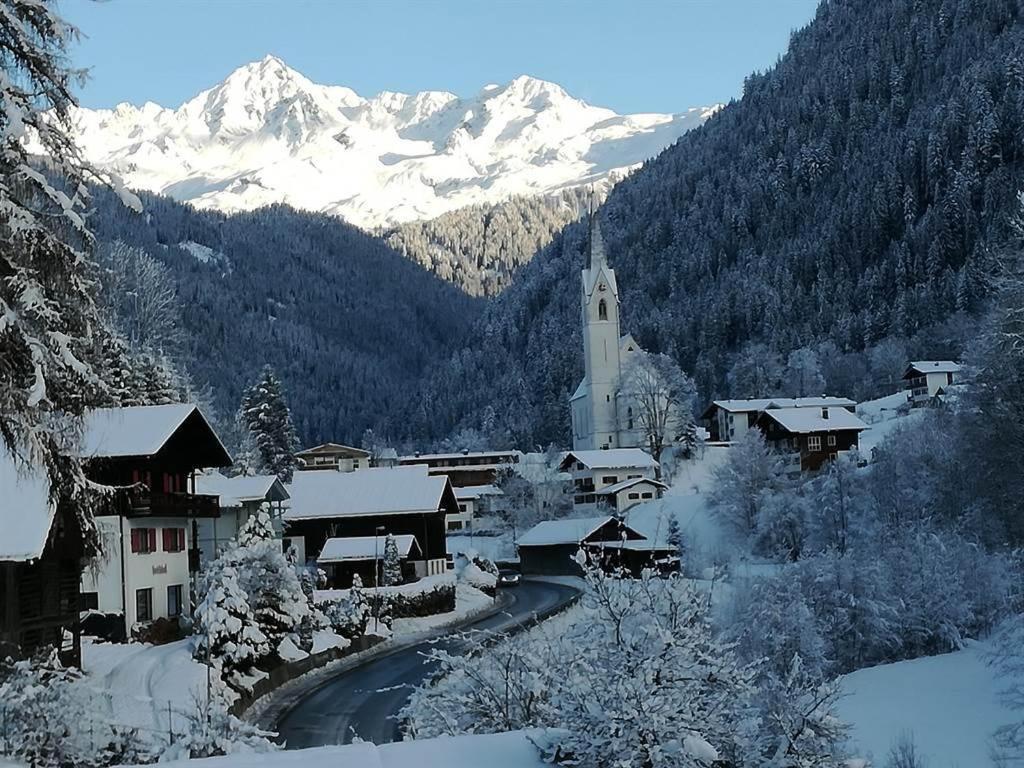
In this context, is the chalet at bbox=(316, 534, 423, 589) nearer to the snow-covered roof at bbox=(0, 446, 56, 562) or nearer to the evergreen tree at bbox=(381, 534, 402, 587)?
the evergreen tree at bbox=(381, 534, 402, 587)

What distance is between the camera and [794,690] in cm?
1300

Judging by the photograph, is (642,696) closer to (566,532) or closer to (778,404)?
(566,532)

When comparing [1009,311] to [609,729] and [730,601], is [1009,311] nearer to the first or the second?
[730,601]

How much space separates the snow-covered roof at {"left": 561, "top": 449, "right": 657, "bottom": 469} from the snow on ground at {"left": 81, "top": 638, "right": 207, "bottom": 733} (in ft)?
235

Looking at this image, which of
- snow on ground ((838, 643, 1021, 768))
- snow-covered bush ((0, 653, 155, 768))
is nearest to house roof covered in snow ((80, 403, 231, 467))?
snow-covered bush ((0, 653, 155, 768))

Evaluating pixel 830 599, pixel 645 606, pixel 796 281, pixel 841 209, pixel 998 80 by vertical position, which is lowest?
pixel 830 599

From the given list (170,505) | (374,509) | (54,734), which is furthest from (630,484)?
(54,734)

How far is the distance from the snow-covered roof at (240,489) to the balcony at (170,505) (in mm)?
9816

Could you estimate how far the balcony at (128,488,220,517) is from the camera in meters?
39.0

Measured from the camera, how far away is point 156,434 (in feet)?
131

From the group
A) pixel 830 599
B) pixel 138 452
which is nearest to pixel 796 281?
pixel 830 599

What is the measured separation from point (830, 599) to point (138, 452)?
84.0 feet

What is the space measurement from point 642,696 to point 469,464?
127368 mm

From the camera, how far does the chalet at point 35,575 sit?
2820 centimetres
